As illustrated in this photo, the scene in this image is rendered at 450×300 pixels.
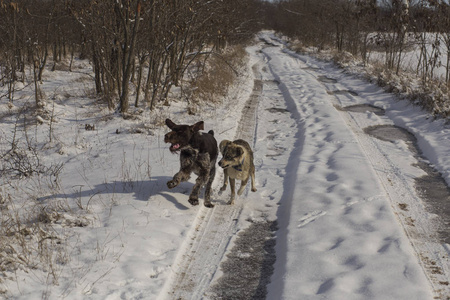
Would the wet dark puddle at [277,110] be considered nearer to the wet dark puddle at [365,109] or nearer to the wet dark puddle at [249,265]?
the wet dark puddle at [365,109]

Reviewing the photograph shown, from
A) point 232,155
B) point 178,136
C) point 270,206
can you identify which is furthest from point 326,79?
point 178,136

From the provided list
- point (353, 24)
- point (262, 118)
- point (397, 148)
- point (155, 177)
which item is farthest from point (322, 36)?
point (155, 177)

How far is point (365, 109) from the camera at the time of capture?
1448cm

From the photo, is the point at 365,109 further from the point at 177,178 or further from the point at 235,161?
the point at 177,178

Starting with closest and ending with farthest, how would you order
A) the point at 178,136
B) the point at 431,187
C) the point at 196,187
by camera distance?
the point at 178,136
the point at 196,187
the point at 431,187

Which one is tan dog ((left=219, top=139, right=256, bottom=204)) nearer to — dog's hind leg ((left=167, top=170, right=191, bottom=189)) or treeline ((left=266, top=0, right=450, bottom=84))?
dog's hind leg ((left=167, top=170, right=191, bottom=189))

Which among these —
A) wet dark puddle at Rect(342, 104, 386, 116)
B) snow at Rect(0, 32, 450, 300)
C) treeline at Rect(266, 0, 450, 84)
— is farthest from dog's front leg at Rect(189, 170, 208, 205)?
treeline at Rect(266, 0, 450, 84)

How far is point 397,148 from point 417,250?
5064mm

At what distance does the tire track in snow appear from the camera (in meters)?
4.62

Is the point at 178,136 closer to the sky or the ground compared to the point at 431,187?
closer to the sky

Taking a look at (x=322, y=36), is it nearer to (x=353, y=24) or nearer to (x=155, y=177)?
(x=353, y=24)

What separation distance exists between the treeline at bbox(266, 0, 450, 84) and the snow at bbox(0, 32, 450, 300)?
6558mm

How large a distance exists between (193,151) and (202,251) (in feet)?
4.84

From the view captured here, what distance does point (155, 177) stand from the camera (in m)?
7.58
